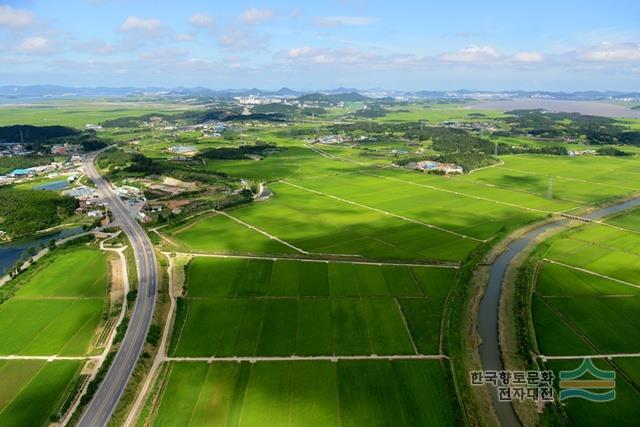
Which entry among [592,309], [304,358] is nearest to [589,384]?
[592,309]

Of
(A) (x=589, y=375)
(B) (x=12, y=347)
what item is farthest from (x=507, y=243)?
(B) (x=12, y=347)

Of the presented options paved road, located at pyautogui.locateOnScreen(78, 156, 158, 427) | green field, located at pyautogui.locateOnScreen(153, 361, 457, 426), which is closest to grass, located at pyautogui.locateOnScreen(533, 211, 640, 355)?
green field, located at pyautogui.locateOnScreen(153, 361, 457, 426)

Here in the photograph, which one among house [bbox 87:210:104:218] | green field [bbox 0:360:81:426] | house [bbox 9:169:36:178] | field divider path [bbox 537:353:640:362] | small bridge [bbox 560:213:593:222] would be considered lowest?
green field [bbox 0:360:81:426]

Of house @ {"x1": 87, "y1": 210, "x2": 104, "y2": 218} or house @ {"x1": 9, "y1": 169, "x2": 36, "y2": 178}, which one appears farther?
house @ {"x1": 9, "y1": 169, "x2": 36, "y2": 178}

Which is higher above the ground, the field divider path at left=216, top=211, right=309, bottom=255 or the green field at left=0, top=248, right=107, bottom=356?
the field divider path at left=216, top=211, right=309, bottom=255

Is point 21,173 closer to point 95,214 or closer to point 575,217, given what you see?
point 95,214

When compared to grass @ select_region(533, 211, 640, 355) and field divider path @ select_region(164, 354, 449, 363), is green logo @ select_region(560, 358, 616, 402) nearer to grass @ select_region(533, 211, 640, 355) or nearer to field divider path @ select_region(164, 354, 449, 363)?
grass @ select_region(533, 211, 640, 355)
